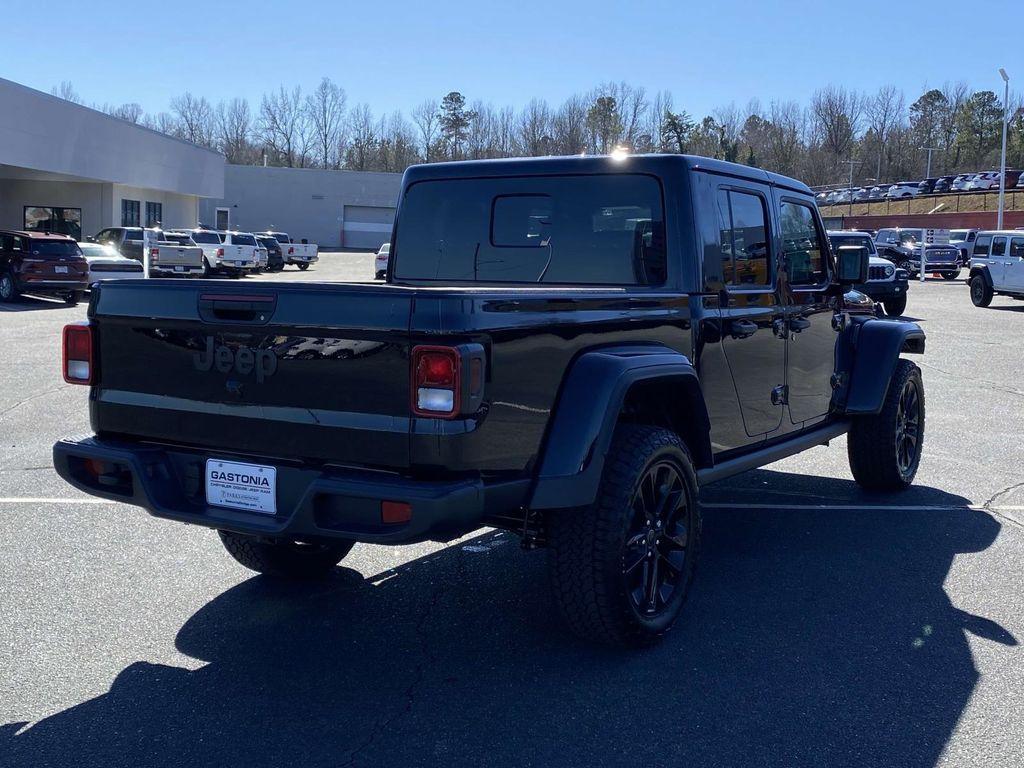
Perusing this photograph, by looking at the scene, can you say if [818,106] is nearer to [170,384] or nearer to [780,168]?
[780,168]

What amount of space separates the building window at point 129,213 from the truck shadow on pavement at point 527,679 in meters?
45.0

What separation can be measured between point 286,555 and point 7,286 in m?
22.2

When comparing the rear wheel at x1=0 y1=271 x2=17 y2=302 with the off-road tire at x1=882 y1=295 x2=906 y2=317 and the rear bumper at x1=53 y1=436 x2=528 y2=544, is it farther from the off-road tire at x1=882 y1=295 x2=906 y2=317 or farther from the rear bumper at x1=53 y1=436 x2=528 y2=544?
the rear bumper at x1=53 y1=436 x2=528 y2=544

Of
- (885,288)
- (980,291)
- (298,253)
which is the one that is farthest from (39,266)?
(298,253)

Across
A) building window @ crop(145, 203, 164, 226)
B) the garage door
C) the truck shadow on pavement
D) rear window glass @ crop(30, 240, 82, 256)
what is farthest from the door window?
the garage door

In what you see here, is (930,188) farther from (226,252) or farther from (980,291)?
(226,252)

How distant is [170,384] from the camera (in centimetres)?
411

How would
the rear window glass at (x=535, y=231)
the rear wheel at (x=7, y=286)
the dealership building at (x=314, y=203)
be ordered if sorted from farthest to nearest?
the dealership building at (x=314, y=203)
the rear wheel at (x=7, y=286)
the rear window glass at (x=535, y=231)

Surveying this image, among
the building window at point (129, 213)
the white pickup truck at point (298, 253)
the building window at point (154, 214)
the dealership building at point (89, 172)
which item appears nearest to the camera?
the dealership building at point (89, 172)

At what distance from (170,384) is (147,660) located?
1089mm

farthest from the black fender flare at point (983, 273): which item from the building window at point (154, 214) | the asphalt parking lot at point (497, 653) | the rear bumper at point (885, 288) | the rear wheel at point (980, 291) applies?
the building window at point (154, 214)

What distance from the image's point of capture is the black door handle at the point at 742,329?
5.13 m

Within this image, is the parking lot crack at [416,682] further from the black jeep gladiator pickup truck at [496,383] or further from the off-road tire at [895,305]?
the off-road tire at [895,305]

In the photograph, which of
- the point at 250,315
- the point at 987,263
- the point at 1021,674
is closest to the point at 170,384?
the point at 250,315
